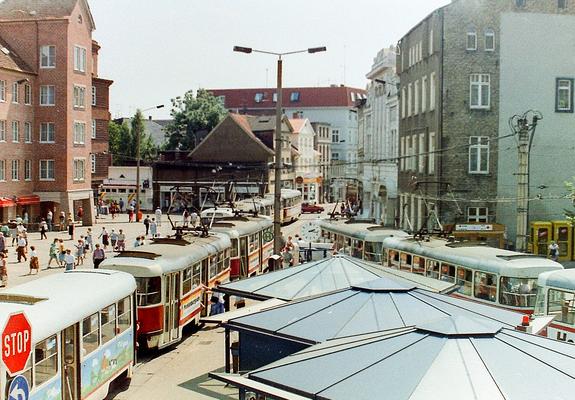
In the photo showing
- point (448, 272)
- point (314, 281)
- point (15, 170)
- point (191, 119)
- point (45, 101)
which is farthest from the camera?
point (191, 119)

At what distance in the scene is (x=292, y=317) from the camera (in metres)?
12.5

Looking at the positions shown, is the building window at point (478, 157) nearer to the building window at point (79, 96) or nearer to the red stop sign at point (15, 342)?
the building window at point (79, 96)

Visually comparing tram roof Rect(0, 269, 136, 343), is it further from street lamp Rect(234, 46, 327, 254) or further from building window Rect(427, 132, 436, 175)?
building window Rect(427, 132, 436, 175)

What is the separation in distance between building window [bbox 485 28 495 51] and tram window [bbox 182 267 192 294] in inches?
1064

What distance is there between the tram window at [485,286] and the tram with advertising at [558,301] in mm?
1738

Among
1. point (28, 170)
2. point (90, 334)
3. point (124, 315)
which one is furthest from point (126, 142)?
point (90, 334)

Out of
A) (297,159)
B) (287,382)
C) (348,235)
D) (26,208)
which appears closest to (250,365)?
(287,382)

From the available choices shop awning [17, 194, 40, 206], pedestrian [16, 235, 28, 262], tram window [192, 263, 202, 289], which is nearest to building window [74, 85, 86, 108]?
shop awning [17, 194, 40, 206]

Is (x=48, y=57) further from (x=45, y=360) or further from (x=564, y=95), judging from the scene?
(x=45, y=360)

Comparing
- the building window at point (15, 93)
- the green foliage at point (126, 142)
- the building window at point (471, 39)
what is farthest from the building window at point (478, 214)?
the green foliage at point (126, 142)

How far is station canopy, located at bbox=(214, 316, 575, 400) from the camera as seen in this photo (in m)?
8.05

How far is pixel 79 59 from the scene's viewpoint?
54031mm

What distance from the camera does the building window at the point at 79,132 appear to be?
54.2 meters

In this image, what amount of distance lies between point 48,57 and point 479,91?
27223 millimetres
